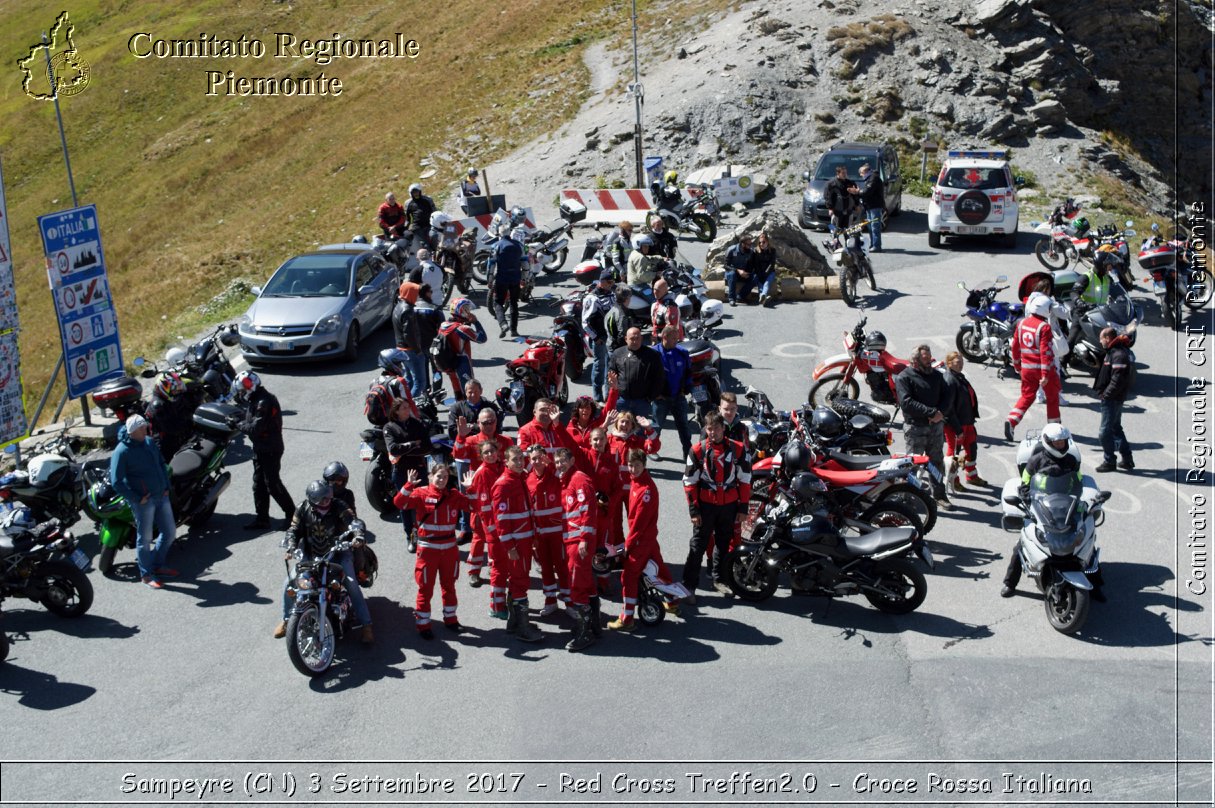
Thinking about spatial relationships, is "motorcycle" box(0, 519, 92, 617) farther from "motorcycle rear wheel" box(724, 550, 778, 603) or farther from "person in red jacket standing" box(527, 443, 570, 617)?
"motorcycle rear wheel" box(724, 550, 778, 603)

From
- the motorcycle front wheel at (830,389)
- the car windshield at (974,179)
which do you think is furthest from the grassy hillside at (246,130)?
the motorcycle front wheel at (830,389)

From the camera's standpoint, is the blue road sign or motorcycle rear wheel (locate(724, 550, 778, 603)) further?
the blue road sign

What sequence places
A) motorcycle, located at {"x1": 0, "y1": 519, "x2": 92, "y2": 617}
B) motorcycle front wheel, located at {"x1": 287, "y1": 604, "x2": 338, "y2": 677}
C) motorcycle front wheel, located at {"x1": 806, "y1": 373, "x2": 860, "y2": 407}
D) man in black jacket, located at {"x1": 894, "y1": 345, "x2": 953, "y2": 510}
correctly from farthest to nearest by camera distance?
motorcycle front wheel, located at {"x1": 806, "y1": 373, "x2": 860, "y2": 407}, man in black jacket, located at {"x1": 894, "y1": 345, "x2": 953, "y2": 510}, motorcycle, located at {"x1": 0, "y1": 519, "x2": 92, "y2": 617}, motorcycle front wheel, located at {"x1": 287, "y1": 604, "x2": 338, "y2": 677}

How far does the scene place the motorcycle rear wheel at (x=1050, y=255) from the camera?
72.3 ft

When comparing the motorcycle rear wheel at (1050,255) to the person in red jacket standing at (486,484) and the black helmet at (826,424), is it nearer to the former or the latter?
the black helmet at (826,424)

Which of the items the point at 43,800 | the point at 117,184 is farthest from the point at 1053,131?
the point at 117,184

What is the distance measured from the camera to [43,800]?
8484 mm

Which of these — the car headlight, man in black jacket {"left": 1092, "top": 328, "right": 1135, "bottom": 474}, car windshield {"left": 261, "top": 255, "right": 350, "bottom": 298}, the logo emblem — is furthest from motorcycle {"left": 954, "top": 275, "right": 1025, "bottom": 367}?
the logo emblem

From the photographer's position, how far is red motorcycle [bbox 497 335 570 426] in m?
14.6

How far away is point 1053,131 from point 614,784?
28.0m

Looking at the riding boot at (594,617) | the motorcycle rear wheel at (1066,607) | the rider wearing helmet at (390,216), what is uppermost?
the rider wearing helmet at (390,216)

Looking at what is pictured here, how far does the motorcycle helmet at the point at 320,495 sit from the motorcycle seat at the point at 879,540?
15.3 ft

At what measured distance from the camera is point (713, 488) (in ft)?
34.9

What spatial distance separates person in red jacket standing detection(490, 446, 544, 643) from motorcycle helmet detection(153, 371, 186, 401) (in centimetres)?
559
